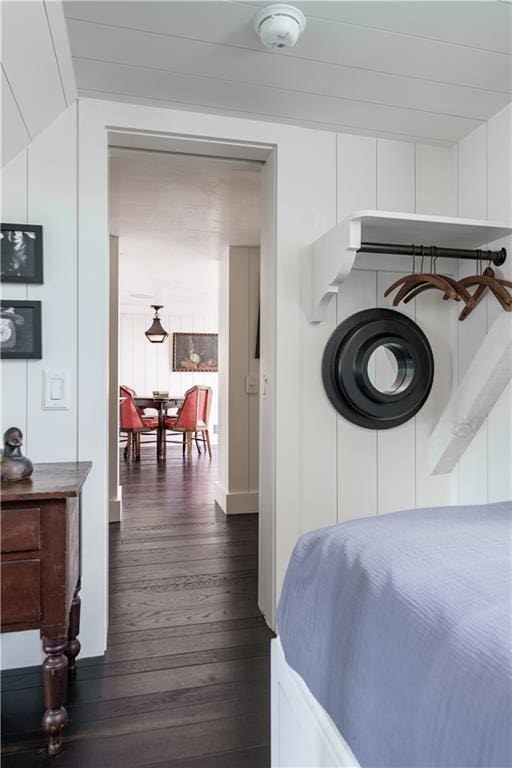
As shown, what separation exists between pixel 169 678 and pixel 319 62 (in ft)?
7.49

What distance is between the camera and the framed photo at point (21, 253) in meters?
1.91

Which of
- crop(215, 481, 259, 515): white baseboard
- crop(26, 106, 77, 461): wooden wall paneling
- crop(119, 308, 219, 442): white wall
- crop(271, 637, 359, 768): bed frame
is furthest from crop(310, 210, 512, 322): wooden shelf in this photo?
crop(119, 308, 219, 442): white wall

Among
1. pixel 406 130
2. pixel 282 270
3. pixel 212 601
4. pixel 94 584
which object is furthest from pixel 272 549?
pixel 406 130

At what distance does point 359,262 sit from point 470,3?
3.22 feet

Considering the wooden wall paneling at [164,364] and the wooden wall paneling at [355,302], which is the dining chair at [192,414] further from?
the wooden wall paneling at [355,302]

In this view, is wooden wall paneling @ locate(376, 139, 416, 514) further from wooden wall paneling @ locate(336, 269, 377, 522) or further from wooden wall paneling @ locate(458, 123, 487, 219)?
wooden wall paneling @ locate(458, 123, 487, 219)

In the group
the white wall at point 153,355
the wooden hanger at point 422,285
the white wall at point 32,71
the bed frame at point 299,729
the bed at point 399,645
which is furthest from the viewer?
the white wall at point 153,355

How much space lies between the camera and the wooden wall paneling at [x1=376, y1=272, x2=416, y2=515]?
7.63ft

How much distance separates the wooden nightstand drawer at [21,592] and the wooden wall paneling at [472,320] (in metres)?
1.76

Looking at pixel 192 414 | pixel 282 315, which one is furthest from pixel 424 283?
pixel 192 414

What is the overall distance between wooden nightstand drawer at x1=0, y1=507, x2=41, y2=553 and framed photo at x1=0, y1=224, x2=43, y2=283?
3.01 ft

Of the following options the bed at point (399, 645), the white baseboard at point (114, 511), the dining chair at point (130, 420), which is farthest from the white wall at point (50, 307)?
the dining chair at point (130, 420)

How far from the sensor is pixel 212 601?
8.41 feet

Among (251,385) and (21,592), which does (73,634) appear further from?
(251,385)
